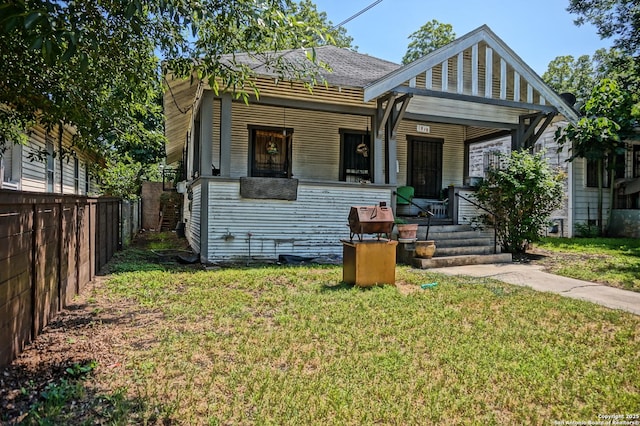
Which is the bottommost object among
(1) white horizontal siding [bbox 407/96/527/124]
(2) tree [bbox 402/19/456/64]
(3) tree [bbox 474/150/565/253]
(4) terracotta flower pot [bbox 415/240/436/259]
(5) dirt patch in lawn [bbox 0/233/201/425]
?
(5) dirt patch in lawn [bbox 0/233/201/425]

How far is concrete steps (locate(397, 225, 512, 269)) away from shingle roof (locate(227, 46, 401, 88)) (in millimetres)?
3624

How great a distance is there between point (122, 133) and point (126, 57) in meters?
1.19

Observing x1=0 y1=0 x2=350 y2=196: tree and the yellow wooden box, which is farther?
the yellow wooden box

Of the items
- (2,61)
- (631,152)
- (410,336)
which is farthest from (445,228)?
(631,152)

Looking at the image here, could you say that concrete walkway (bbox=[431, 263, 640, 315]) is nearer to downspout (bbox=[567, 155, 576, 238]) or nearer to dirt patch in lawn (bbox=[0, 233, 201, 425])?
dirt patch in lawn (bbox=[0, 233, 201, 425])

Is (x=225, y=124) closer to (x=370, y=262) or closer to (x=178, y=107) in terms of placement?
(x=178, y=107)

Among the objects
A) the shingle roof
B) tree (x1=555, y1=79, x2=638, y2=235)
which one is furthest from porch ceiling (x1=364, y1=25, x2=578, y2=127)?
tree (x1=555, y1=79, x2=638, y2=235)

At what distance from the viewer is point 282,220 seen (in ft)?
27.2

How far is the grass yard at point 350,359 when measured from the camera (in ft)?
7.64

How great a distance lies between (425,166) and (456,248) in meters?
4.28

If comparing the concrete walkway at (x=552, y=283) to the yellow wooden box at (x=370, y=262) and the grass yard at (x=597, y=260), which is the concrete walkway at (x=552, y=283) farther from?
the yellow wooden box at (x=370, y=262)

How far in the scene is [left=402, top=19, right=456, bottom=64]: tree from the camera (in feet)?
97.9

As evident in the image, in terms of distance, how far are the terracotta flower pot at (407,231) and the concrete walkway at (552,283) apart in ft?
2.82

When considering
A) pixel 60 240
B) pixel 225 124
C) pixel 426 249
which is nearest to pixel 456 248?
pixel 426 249
